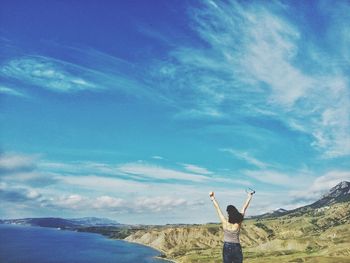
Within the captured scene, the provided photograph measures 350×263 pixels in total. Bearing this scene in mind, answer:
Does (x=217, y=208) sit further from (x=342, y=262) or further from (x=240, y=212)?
(x=342, y=262)

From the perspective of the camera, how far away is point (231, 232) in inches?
476

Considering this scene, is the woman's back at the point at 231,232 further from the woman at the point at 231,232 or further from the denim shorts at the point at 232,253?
the denim shorts at the point at 232,253

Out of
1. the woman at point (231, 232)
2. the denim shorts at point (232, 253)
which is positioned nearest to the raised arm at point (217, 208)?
the woman at point (231, 232)

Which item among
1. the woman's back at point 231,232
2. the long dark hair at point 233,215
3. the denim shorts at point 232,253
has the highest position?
the long dark hair at point 233,215

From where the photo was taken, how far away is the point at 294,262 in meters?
196

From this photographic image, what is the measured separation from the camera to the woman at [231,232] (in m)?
11.8

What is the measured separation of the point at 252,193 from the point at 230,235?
1.36m

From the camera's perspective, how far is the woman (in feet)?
38.6

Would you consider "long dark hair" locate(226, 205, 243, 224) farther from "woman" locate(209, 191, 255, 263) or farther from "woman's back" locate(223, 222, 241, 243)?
"woman's back" locate(223, 222, 241, 243)

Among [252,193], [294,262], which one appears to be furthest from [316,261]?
[252,193]

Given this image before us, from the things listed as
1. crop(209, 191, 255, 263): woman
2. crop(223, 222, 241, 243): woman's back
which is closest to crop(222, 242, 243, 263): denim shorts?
crop(209, 191, 255, 263): woman

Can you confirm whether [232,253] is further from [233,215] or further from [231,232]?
[233,215]

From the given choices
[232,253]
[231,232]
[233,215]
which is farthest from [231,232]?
[232,253]

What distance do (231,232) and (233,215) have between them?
0.46 m
